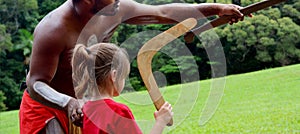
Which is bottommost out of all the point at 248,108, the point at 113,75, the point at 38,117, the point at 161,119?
the point at 248,108

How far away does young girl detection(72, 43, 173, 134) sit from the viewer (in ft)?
5.01

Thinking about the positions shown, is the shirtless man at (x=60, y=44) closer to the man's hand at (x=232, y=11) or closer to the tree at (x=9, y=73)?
the man's hand at (x=232, y=11)

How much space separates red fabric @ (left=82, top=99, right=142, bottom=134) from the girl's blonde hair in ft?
0.20

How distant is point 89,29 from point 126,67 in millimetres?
345

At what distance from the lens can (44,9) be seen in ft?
66.6

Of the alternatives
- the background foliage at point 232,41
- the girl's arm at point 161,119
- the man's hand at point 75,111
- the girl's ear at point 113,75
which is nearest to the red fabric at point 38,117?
the man's hand at point 75,111

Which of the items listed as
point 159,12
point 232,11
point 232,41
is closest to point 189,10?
point 159,12

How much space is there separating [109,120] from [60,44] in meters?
0.39

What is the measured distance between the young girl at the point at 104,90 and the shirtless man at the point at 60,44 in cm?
10

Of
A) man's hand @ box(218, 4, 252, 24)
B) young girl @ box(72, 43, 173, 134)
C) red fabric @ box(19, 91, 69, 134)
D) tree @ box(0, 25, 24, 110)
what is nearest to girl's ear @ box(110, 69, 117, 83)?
young girl @ box(72, 43, 173, 134)

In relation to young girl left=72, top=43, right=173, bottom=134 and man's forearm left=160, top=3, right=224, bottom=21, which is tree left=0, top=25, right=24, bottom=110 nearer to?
man's forearm left=160, top=3, right=224, bottom=21

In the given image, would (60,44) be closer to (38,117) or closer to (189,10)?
(38,117)

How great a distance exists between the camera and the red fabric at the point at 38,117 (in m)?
1.84

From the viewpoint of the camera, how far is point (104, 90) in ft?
5.25
